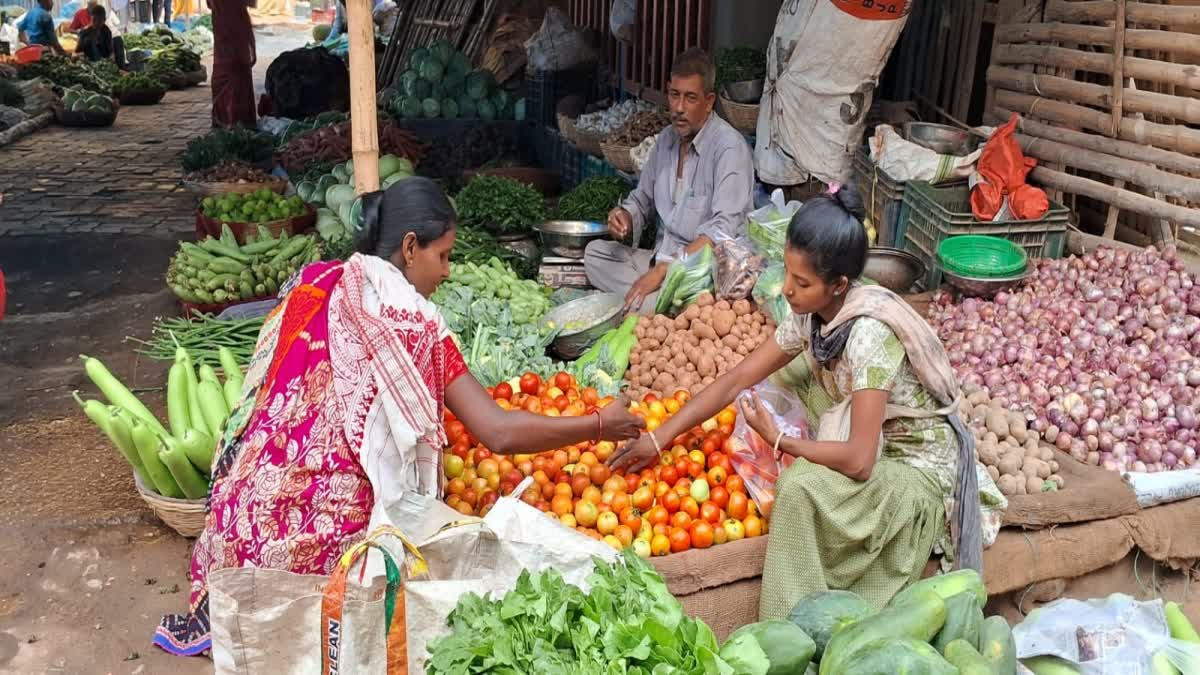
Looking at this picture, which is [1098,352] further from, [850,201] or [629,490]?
[629,490]

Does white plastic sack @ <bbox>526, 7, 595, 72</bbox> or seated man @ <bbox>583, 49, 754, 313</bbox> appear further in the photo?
white plastic sack @ <bbox>526, 7, 595, 72</bbox>

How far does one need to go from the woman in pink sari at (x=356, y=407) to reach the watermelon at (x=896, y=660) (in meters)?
1.16

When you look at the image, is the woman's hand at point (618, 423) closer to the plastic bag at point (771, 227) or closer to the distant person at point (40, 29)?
the plastic bag at point (771, 227)

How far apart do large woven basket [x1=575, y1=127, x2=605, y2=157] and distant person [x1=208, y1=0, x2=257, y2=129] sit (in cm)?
579

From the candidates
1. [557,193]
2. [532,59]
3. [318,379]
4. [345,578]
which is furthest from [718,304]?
[532,59]

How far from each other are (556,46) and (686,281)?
5.41m

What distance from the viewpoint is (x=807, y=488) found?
114 inches

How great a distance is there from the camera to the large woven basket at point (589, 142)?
784 cm

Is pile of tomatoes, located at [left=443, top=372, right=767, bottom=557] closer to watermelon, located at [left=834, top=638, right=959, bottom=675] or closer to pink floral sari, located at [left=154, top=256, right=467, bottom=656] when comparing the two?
pink floral sari, located at [left=154, top=256, right=467, bottom=656]

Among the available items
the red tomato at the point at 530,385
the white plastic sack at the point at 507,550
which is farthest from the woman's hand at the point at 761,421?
the red tomato at the point at 530,385

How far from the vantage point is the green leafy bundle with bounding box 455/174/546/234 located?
6.42m

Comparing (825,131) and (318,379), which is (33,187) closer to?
(825,131)

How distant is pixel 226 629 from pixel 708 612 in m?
1.43

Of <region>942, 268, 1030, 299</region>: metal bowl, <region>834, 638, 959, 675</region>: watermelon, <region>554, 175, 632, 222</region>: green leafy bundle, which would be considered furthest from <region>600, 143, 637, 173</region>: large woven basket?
<region>834, 638, 959, 675</region>: watermelon
